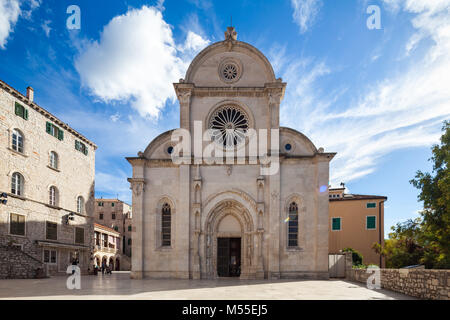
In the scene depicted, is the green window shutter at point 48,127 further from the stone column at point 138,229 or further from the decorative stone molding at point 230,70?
the decorative stone molding at point 230,70

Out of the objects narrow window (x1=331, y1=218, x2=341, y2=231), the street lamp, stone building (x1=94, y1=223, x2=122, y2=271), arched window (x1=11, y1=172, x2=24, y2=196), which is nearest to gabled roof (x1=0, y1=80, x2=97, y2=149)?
arched window (x1=11, y1=172, x2=24, y2=196)

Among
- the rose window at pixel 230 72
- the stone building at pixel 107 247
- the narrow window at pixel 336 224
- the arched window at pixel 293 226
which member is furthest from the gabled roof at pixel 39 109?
the narrow window at pixel 336 224

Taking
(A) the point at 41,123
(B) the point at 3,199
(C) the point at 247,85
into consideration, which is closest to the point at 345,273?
(C) the point at 247,85

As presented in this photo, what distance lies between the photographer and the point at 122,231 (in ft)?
196

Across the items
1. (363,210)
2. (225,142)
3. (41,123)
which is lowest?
(363,210)

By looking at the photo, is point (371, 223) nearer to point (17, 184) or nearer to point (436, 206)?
point (436, 206)

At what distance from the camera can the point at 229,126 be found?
23438 millimetres

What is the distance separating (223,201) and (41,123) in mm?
16090

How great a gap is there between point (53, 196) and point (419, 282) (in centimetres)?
2629

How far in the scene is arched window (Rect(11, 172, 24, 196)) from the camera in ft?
77.1

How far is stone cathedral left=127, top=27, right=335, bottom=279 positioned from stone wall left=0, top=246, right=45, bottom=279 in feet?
22.2

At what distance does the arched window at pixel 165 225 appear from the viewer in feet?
73.6

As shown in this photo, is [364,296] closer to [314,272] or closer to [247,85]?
[314,272]

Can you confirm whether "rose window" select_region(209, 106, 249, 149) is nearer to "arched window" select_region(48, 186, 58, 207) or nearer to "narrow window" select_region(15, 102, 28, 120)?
"narrow window" select_region(15, 102, 28, 120)
